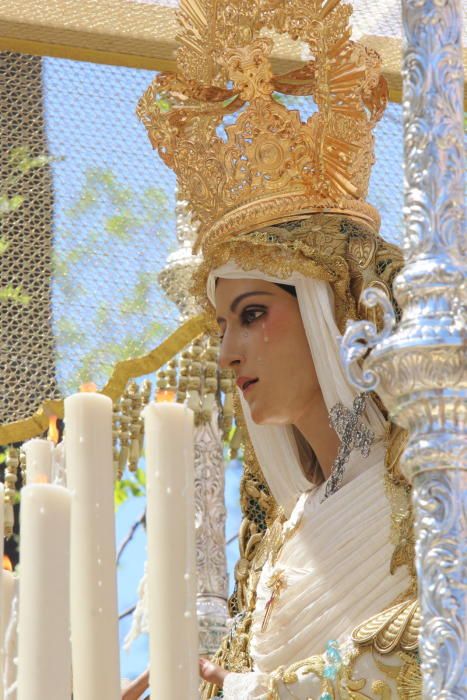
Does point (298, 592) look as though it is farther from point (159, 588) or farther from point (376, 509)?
point (159, 588)

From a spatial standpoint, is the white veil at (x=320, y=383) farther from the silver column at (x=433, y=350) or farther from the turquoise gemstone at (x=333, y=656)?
the silver column at (x=433, y=350)

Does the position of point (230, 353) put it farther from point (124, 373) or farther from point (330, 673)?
point (124, 373)

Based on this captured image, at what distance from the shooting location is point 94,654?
1.43m

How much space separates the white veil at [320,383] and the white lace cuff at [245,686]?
0.46 metres

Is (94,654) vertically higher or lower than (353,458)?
lower

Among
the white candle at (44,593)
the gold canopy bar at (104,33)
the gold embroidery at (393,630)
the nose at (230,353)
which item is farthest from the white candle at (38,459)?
the gold canopy bar at (104,33)

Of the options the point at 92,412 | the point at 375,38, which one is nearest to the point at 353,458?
the point at 375,38

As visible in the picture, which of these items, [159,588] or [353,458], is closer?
[159,588]

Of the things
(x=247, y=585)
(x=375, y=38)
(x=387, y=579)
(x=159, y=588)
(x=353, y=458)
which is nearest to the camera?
(x=159, y=588)

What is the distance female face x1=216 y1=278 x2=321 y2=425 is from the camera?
303 centimetres

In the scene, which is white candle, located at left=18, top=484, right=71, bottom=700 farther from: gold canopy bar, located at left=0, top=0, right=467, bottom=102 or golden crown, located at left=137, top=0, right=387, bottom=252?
gold canopy bar, located at left=0, top=0, right=467, bottom=102

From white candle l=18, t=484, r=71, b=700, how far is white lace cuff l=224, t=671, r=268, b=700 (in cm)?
141

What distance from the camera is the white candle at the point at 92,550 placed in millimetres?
1427

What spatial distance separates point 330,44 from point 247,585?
1.05 metres
